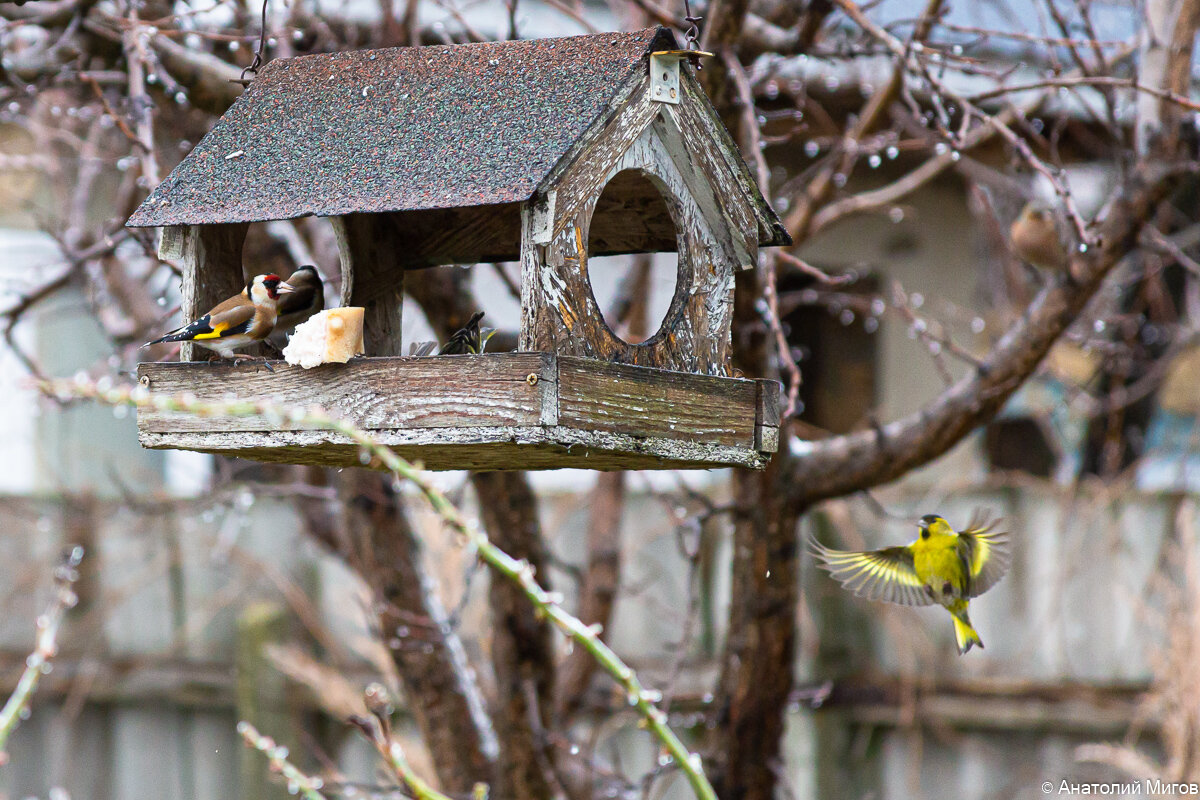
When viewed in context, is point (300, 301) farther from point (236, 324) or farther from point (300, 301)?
point (236, 324)

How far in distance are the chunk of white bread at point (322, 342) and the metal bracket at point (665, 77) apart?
0.66 m

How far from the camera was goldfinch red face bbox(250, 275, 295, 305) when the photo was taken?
2.37 m

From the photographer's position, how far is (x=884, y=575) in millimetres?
3104

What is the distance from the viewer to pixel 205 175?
7.91 feet

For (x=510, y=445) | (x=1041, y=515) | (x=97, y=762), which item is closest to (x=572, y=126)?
(x=510, y=445)

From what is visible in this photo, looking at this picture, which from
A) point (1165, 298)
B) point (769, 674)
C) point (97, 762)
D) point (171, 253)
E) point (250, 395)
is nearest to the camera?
point (250, 395)

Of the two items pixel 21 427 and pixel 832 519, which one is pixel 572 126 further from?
pixel 21 427

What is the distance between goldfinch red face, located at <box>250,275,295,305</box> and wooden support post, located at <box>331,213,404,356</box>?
0.54 ft

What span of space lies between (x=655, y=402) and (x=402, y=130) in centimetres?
64

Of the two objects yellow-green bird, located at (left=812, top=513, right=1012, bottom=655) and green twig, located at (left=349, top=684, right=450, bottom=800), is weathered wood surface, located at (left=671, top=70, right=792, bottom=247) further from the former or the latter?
green twig, located at (left=349, top=684, right=450, bottom=800)

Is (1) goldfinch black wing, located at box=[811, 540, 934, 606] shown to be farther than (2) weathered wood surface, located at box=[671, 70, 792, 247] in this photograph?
Yes

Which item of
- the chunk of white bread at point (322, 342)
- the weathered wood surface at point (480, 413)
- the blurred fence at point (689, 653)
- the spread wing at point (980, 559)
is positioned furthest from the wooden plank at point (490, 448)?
the blurred fence at point (689, 653)

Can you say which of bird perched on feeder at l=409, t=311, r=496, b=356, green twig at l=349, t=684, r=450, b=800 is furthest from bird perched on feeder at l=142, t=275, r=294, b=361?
green twig at l=349, t=684, r=450, b=800

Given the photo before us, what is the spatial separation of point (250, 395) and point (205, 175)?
0.41 m
